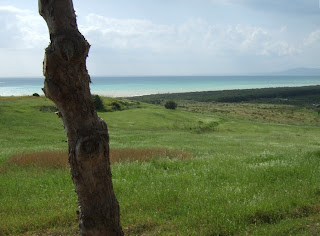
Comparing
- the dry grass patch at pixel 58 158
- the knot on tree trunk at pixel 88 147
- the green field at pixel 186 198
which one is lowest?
the dry grass patch at pixel 58 158

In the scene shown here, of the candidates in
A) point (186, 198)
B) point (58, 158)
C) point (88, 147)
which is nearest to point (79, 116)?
point (88, 147)

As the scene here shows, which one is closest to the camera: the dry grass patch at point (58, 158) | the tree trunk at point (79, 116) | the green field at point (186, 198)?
the tree trunk at point (79, 116)

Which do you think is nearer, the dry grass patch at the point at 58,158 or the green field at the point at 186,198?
the green field at the point at 186,198

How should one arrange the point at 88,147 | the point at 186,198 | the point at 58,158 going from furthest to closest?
the point at 58,158
the point at 186,198
the point at 88,147

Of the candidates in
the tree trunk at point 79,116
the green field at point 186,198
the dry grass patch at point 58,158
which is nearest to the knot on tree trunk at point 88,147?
the tree trunk at point 79,116

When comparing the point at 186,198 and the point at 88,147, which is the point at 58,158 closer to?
the point at 186,198

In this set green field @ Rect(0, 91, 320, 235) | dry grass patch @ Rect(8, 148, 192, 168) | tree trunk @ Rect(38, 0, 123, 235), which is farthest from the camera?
dry grass patch @ Rect(8, 148, 192, 168)

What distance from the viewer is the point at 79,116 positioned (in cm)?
437

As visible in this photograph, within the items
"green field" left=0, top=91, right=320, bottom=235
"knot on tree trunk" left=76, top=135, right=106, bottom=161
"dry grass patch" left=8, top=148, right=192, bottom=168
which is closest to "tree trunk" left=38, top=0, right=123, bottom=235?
"knot on tree trunk" left=76, top=135, right=106, bottom=161

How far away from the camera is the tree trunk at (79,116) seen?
13.7 feet

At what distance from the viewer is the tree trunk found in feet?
13.7

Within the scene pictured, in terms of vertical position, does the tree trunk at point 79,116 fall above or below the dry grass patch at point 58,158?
above

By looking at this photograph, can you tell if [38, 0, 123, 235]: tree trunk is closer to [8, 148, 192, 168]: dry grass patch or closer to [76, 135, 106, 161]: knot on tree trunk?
[76, 135, 106, 161]: knot on tree trunk

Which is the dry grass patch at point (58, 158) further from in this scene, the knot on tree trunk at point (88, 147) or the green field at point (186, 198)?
the knot on tree trunk at point (88, 147)
